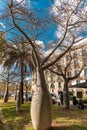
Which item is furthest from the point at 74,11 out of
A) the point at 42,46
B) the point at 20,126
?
the point at 42,46

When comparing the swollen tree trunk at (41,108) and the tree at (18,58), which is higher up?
the tree at (18,58)

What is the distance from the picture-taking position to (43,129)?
8.01m

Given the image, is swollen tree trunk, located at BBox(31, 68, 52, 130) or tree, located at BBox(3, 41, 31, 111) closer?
swollen tree trunk, located at BBox(31, 68, 52, 130)

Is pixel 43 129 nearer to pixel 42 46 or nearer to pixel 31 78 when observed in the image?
pixel 42 46

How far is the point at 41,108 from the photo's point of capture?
793cm

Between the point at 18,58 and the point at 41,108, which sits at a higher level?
the point at 18,58

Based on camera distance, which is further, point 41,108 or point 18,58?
point 18,58

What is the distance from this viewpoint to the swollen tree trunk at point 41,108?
7.91 metres

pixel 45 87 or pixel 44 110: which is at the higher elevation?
pixel 45 87

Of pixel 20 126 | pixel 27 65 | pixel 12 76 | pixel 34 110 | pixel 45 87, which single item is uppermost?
pixel 27 65

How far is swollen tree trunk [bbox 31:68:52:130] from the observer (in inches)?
312

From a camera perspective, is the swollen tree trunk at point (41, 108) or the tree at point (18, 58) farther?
the tree at point (18, 58)

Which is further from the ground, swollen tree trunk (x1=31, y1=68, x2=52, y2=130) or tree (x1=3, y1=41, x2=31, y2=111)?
tree (x1=3, y1=41, x2=31, y2=111)

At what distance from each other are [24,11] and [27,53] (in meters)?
8.77
